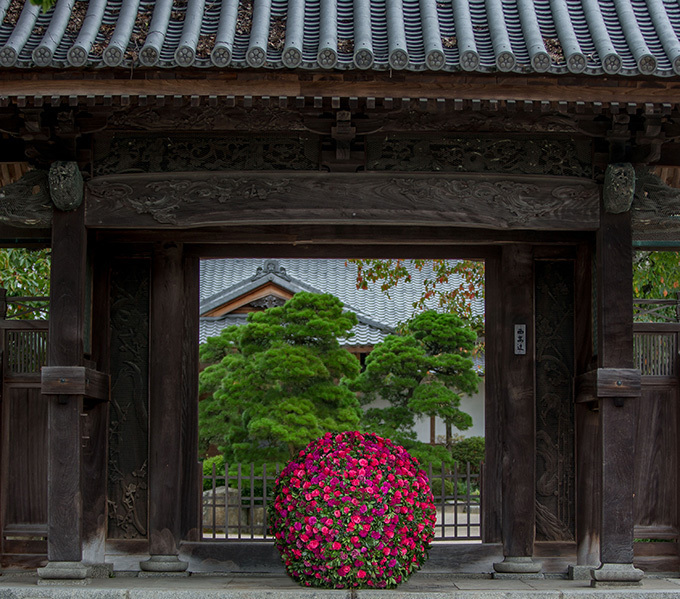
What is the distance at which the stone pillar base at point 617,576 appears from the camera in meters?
6.62

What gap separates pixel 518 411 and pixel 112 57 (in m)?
4.25

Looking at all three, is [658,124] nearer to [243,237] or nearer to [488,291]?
[488,291]

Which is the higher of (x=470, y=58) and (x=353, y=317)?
(x=470, y=58)

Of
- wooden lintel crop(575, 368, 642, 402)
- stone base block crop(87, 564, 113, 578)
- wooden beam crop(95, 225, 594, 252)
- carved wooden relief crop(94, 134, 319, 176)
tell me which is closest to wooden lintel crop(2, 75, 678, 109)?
carved wooden relief crop(94, 134, 319, 176)

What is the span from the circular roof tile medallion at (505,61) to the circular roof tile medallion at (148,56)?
2124mm

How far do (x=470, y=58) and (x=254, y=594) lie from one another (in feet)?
12.1

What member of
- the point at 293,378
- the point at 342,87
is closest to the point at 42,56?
the point at 342,87

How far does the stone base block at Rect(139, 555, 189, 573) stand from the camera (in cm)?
772

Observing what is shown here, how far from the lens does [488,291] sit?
8.23m

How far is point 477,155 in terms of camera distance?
707 cm

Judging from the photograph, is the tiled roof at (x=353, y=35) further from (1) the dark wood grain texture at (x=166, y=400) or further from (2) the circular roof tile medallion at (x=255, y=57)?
(1) the dark wood grain texture at (x=166, y=400)

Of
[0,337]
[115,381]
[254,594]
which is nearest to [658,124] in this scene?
[254,594]

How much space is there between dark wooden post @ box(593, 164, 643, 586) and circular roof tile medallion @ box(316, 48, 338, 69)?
2.24 m

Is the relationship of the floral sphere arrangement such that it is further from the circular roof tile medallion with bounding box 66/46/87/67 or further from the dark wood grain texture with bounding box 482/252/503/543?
the circular roof tile medallion with bounding box 66/46/87/67
